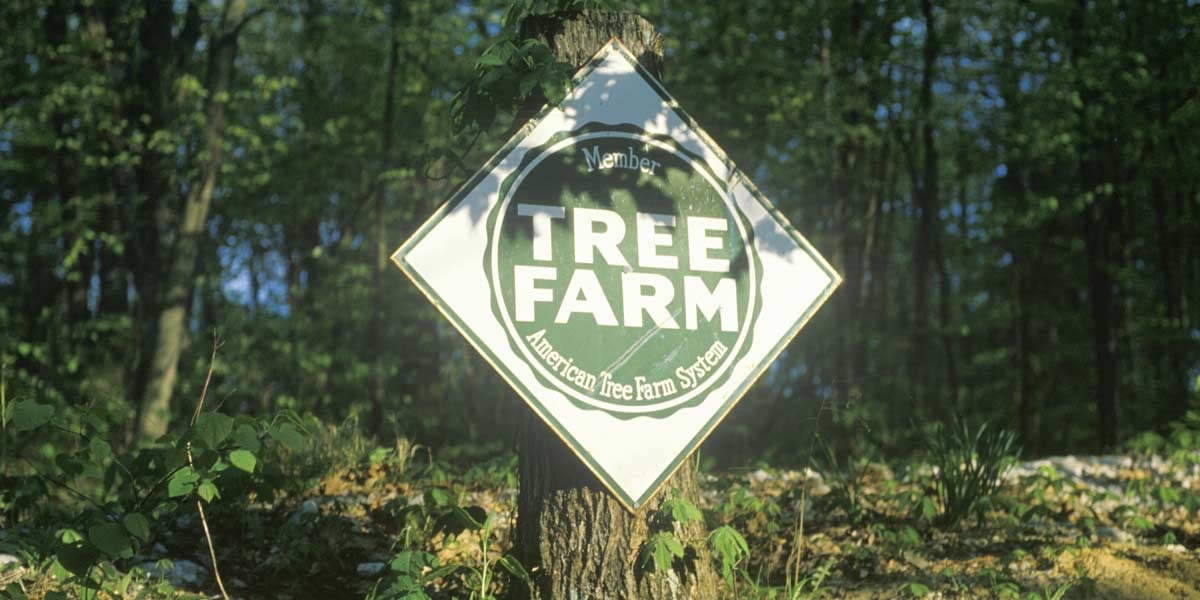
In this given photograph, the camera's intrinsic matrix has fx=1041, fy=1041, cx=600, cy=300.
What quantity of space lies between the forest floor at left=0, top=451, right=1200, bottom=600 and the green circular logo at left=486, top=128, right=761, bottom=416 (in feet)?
2.50

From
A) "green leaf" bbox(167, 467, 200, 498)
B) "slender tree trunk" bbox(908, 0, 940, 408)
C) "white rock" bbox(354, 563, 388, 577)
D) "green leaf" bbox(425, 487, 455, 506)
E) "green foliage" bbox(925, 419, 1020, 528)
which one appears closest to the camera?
"green leaf" bbox(167, 467, 200, 498)

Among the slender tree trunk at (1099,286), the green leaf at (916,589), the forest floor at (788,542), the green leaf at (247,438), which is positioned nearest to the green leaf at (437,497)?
the forest floor at (788,542)

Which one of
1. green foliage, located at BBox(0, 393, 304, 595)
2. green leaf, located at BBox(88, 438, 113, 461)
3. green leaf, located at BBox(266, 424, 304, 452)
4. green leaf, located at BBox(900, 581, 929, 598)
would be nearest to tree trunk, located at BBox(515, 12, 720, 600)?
green leaf, located at BBox(266, 424, 304, 452)

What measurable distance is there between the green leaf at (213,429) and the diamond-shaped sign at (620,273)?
3.05 feet

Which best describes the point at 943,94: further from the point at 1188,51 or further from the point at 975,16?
the point at 1188,51

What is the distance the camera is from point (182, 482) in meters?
3.73

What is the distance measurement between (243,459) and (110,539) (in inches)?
20.9

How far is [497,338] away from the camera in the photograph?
3.55 meters

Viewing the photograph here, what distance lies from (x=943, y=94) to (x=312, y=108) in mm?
12015

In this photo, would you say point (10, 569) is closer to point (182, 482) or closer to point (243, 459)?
point (182, 482)

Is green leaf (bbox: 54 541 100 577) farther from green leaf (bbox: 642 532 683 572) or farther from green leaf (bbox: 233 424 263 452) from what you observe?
green leaf (bbox: 642 532 683 572)

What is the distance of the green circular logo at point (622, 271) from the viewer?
11.8 ft

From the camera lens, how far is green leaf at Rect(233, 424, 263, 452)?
374 cm

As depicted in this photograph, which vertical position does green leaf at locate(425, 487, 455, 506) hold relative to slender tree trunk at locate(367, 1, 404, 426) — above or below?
below
